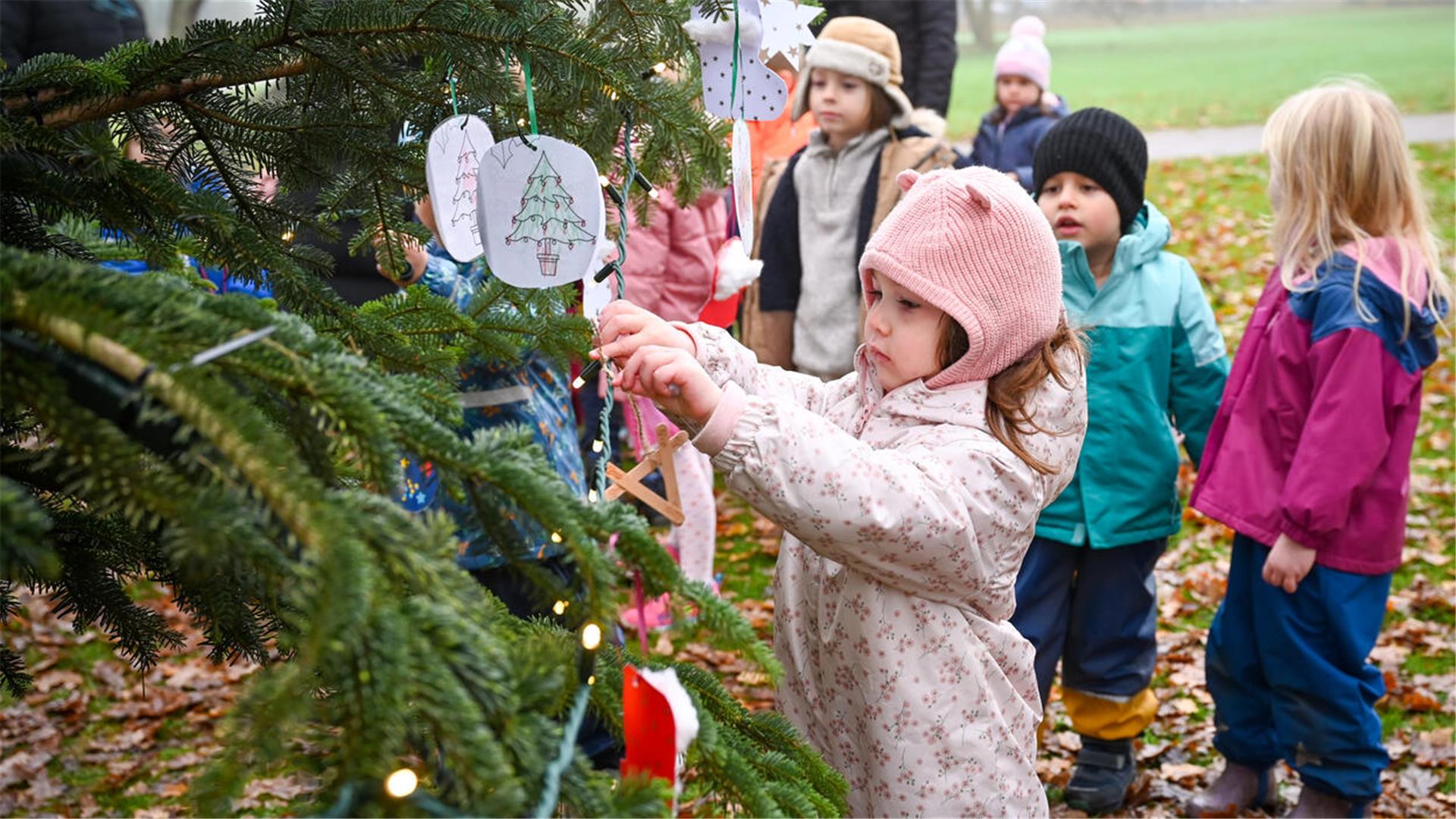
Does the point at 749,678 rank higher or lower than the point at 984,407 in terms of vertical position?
lower

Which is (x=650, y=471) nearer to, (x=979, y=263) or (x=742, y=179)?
(x=742, y=179)

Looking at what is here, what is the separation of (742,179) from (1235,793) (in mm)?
2774

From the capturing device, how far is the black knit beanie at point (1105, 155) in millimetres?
3811

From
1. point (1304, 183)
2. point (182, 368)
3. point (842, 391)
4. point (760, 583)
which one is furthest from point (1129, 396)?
point (182, 368)

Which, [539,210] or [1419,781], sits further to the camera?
[1419,781]

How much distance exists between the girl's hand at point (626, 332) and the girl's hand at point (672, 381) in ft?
0.08

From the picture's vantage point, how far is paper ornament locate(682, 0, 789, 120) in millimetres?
2146

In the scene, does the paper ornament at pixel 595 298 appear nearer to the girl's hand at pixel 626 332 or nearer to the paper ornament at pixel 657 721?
the girl's hand at pixel 626 332

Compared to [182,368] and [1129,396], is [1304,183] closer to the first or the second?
[1129,396]

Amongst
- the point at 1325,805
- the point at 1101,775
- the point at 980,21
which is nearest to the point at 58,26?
the point at 1101,775

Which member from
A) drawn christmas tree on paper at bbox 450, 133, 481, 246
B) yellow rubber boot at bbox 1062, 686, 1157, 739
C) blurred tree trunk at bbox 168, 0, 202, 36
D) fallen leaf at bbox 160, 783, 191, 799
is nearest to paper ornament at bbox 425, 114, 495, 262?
drawn christmas tree on paper at bbox 450, 133, 481, 246

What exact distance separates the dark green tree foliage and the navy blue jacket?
500cm

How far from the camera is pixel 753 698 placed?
15.8ft

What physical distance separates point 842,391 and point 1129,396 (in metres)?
1.52
